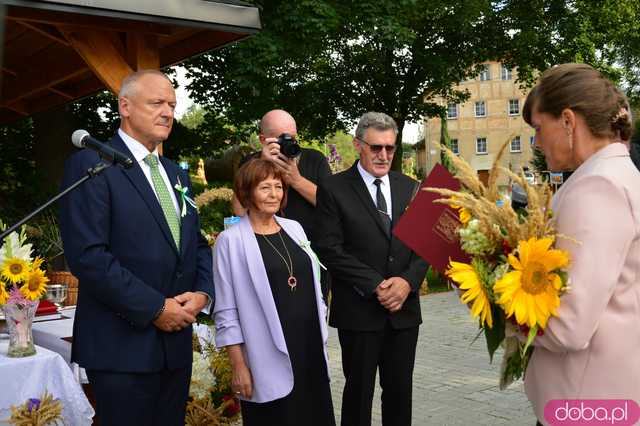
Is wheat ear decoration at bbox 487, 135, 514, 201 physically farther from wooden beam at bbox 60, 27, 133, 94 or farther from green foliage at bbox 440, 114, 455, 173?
wooden beam at bbox 60, 27, 133, 94

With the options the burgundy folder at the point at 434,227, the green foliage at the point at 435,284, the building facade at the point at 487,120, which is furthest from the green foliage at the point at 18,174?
the building facade at the point at 487,120

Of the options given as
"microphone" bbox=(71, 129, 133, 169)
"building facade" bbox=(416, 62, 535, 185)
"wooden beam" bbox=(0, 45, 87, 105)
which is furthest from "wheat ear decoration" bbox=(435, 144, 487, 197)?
"building facade" bbox=(416, 62, 535, 185)

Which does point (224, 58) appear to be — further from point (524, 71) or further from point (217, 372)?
point (524, 71)

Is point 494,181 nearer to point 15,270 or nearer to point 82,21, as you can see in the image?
point 15,270

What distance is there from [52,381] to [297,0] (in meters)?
10.4

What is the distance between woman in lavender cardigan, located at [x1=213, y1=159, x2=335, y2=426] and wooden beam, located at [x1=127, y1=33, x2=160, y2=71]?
2.10 metres

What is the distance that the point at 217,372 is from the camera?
4625mm

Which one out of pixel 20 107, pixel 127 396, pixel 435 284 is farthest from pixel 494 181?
pixel 435 284

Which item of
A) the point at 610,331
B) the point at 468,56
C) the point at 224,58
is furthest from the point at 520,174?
the point at 468,56

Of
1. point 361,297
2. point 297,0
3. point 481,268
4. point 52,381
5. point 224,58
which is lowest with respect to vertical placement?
point 52,381

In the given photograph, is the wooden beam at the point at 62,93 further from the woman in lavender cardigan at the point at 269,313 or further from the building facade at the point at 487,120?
the building facade at the point at 487,120

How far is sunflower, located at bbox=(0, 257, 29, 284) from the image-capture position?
3.41 meters

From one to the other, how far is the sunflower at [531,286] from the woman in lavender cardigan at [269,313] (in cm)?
166

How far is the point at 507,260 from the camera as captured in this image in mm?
1959
